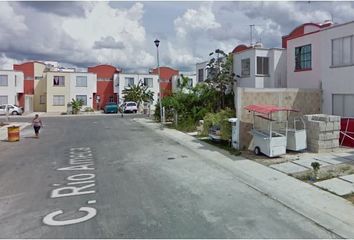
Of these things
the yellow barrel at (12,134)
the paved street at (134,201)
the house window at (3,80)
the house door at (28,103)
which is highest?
the house window at (3,80)

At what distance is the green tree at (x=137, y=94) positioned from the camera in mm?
53344

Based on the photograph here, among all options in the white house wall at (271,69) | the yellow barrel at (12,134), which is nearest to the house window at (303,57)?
the white house wall at (271,69)

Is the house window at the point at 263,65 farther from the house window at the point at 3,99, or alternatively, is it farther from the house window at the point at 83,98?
the house window at the point at 3,99

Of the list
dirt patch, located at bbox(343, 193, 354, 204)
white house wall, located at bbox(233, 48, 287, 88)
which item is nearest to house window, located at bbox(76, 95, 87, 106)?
white house wall, located at bbox(233, 48, 287, 88)

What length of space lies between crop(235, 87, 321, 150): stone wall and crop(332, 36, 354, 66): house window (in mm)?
1776

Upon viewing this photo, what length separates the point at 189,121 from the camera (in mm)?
24703

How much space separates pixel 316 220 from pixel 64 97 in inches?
2025

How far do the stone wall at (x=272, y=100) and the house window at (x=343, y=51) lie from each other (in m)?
1.78

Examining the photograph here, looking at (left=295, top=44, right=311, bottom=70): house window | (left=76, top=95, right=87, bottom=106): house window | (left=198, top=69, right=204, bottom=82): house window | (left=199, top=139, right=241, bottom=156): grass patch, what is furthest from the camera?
(left=76, top=95, right=87, bottom=106): house window

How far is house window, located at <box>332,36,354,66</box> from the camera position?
15198 millimetres

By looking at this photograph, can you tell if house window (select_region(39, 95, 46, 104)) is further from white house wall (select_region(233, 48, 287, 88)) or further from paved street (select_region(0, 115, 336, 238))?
paved street (select_region(0, 115, 336, 238))

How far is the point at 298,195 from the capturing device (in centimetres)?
816

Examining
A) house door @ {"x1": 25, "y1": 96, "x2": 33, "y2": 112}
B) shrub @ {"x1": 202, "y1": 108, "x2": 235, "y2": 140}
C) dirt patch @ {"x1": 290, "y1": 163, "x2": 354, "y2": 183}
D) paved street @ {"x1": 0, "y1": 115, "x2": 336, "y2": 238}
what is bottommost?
paved street @ {"x1": 0, "y1": 115, "x2": 336, "y2": 238}

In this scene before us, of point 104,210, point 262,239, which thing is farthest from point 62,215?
point 262,239
